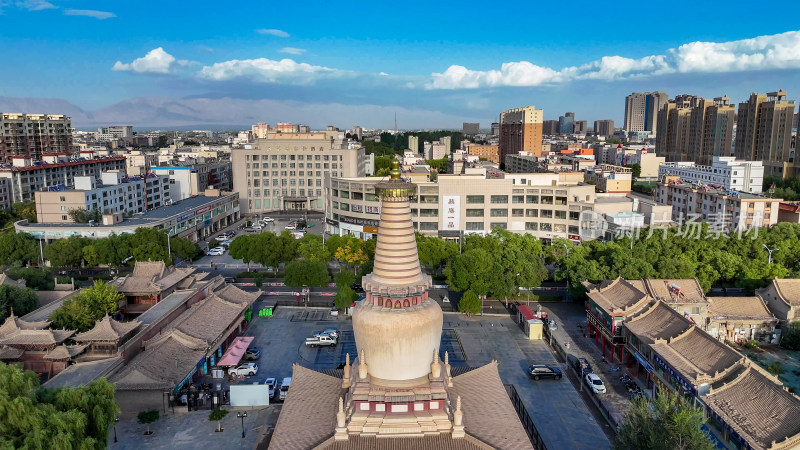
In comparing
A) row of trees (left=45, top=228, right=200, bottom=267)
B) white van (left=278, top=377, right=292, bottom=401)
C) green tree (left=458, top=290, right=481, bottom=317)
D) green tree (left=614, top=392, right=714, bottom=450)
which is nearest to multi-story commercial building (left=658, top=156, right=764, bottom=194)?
green tree (left=458, top=290, right=481, bottom=317)

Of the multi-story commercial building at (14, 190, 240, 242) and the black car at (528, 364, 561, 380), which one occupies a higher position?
the multi-story commercial building at (14, 190, 240, 242)

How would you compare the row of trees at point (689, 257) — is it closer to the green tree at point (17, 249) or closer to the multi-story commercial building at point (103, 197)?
the green tree at point (17, 249)

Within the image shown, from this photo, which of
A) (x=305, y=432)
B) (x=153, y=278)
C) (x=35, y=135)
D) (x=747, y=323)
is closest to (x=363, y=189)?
(x=153, y=278)

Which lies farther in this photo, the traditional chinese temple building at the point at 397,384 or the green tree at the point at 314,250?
the green tree at the point at 314,250

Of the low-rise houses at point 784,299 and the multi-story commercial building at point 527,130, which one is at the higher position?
the multi-story commercial building at point 527,130

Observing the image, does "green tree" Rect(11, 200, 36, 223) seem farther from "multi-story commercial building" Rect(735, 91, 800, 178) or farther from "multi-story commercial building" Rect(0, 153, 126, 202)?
"multi-story commercial building" Rect(735, 91, 800, 178)

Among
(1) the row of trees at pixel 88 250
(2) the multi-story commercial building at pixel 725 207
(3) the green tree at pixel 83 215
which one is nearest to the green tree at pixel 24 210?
(3) the green tree at pixel 83 215
